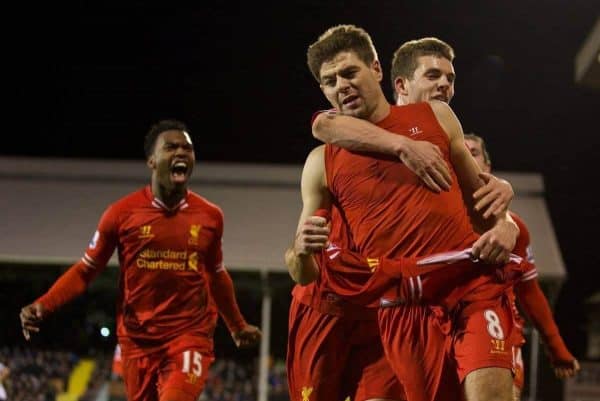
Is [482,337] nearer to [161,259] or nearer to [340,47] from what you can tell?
[340,47]

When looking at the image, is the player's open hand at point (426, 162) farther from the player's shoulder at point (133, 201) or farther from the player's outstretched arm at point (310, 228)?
the player's shoulder at point (133, 201)

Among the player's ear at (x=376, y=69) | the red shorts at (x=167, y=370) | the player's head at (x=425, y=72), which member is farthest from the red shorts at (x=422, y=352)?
the red shorts at (x=167, y=370)

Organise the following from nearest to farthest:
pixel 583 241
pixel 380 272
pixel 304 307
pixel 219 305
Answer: pixel 380 272 < pixel 304 307 < pixel 219 305 < pixel 583 241

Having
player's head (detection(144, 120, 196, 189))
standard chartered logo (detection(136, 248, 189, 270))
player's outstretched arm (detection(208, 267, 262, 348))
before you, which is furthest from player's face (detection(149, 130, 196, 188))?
player's outstretched arm (detection(208, 267, 262, 348))

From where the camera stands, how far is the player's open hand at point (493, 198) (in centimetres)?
391

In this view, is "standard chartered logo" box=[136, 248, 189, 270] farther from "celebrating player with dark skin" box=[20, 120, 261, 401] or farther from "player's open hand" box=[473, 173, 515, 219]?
"player's open hand" box=[473, 173, 515, 219]

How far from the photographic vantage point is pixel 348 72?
4.23 metres

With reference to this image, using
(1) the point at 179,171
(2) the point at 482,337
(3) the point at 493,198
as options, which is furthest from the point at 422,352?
(1) the point at 179,171

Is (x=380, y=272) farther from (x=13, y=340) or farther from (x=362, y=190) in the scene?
(x=13, y=340)

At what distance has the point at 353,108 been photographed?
14.1 feet

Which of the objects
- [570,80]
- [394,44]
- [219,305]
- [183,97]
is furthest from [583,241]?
[219,305]

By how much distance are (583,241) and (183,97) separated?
28.1 feet

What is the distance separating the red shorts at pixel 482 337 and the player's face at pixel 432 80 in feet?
4.85

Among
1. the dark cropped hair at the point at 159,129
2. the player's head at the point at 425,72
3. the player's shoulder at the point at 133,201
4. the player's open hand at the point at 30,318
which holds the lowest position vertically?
the player's open hand at the point at 30,318
